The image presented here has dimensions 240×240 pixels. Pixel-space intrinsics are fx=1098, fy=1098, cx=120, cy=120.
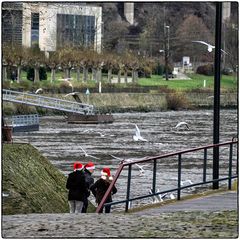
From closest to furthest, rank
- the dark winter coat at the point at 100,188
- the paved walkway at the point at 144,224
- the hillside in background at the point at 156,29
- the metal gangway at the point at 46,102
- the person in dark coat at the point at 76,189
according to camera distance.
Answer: the paved walkway at the point at 144,224 < the person in dark coat at the point at 76,189 < the dark winter coat at the point at 100,188 < the metal gangway at the point at 46,102 < the hillside in background at the point at 156,29

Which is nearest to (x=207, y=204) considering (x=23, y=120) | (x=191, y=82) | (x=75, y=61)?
(x=23, y=120)

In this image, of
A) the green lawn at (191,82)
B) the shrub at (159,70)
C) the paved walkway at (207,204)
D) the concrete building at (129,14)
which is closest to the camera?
the paved walkway at (207,204)

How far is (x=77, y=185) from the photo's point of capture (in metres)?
16.4

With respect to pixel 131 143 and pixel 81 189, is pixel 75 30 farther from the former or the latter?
pixel 81 189

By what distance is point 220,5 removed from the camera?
15.7m

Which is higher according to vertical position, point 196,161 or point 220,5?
point 220,5

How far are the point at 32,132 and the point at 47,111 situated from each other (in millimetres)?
23299

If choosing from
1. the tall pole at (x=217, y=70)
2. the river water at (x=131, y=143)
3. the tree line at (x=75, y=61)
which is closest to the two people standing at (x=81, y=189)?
the tall pole at (x=217, y=70)

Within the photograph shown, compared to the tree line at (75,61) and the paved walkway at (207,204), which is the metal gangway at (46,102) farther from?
the paved walkway at (207,204)

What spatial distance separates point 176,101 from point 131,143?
42972 millimetres

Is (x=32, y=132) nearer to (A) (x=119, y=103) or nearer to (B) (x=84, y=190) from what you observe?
(A) (x=119, y=103)

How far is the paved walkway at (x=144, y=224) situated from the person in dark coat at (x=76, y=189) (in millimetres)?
1718

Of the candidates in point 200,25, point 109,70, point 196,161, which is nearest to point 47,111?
point 109,70

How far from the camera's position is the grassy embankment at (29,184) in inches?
673
